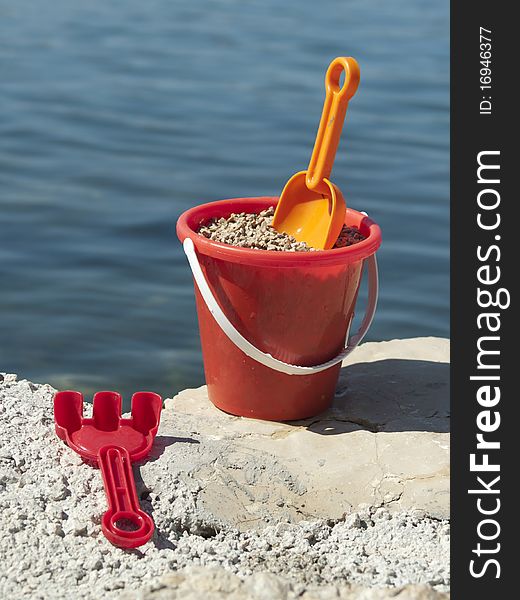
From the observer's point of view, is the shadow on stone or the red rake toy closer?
the red rake toy

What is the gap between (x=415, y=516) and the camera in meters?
2.57

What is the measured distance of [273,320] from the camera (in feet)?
9.66

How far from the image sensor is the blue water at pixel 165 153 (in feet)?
13.7

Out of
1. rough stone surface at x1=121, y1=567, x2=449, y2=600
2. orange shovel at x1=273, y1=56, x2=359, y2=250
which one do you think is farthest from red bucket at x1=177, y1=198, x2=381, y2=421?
rough stone surface at x1=121, y1=567, x2=449, y2=600

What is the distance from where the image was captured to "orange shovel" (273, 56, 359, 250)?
9.77 ft

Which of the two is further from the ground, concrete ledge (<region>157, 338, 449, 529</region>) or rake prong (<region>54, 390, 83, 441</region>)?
rake prong (<region>54, 390, 83, 441</region>)

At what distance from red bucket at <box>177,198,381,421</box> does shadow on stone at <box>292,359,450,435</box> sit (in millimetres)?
82

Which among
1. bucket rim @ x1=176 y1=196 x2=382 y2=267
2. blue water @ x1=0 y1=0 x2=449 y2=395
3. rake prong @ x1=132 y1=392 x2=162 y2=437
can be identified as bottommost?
blue water @ x1=0 y1=0 x2=449 y2=395

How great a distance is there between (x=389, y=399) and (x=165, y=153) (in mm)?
3094

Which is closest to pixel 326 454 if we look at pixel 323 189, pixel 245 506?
pixel 245 506

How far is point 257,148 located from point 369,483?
368 cm

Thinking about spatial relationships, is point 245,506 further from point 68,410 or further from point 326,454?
point 68,410

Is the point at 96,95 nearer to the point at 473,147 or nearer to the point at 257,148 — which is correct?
the point at 257,148

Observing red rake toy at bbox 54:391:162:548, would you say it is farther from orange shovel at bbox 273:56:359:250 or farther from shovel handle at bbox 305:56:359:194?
shovel handle at bbox 305:56:359:194
